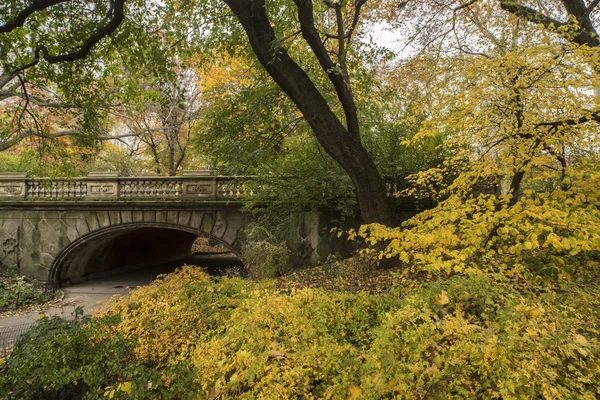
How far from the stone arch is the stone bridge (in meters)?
0.03

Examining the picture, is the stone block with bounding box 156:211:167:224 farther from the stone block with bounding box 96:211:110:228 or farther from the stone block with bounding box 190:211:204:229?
the stone block with bounding box 96:211:110:228

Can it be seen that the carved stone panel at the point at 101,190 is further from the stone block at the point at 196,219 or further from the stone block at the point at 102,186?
the stone block at the point at 196,219

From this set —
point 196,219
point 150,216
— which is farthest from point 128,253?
point 196,219

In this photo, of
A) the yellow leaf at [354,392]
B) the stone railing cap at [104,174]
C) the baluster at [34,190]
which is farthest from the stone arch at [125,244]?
the yellow leaf at [354,392]

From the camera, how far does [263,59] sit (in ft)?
17.8

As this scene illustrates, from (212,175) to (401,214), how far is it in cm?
574

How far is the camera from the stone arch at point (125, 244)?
11.2 metres

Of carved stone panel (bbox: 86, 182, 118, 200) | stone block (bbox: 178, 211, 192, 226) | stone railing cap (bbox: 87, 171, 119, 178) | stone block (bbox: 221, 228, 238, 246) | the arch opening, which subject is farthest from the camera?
the arch opening

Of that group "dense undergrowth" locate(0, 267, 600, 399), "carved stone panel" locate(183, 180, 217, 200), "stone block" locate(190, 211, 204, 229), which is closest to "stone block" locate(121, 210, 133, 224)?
"carved stone panel" locate(183, 180, 217, 200)

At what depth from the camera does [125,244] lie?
653 inches

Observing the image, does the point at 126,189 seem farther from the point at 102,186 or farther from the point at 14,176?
the point at 14,176

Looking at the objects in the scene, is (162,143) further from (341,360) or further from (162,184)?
(341,360)

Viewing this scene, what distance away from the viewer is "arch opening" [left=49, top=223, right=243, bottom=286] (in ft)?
41.2

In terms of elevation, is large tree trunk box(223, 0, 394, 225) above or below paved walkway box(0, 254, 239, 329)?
above
